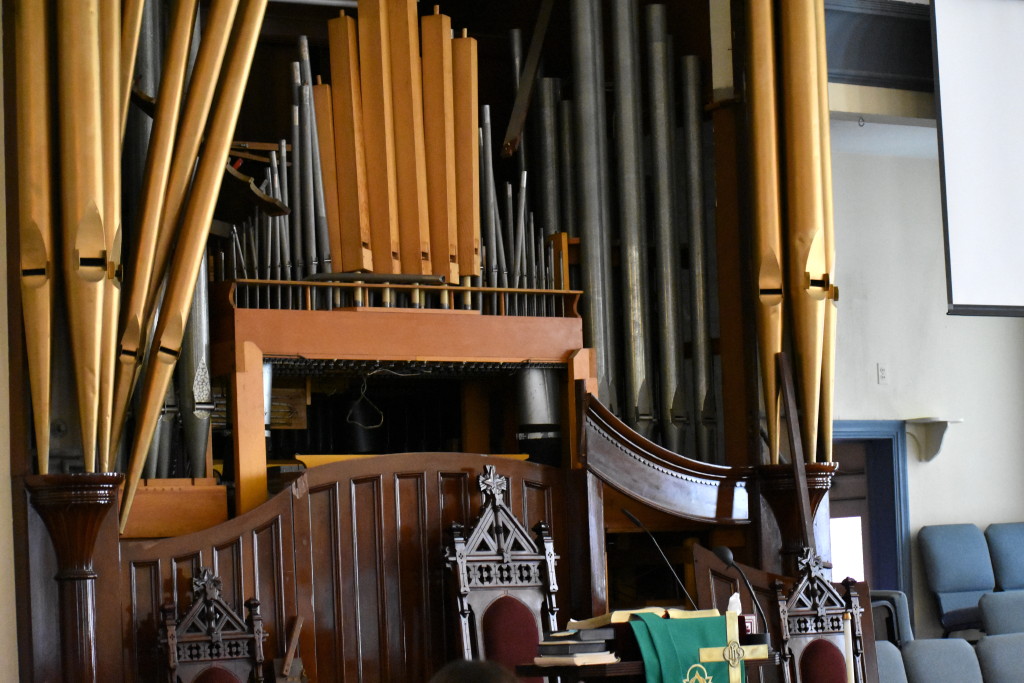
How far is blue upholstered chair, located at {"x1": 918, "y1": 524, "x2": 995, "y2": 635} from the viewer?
8.65 m

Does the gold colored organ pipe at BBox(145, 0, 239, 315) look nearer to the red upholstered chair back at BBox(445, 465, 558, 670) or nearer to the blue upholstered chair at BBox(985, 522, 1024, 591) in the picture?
the red upholstered chair back at BBox(445, 465, 558, 670)

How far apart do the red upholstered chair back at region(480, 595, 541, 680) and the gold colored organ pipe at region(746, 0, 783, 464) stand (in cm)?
168

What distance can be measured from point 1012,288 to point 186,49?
4.53m

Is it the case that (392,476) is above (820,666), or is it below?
above

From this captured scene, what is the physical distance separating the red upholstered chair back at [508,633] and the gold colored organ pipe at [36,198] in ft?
6.40

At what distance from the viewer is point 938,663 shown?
6.48m

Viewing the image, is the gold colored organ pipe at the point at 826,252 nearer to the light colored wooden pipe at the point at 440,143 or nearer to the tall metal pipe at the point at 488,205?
the tall metal pipe at the point at 488,205

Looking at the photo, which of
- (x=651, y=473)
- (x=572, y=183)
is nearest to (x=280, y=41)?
(x=572, y=183)

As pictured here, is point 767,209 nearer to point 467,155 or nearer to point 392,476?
point 467,155

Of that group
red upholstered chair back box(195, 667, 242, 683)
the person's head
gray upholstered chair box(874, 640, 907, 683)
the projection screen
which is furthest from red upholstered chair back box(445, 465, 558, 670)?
the person's head

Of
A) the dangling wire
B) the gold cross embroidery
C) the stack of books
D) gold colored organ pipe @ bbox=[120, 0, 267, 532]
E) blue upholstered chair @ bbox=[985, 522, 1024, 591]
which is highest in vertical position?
gold colored organ pipe @ bbox=[120, 0, 267, 532]

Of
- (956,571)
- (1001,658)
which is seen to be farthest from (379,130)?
(956,571)

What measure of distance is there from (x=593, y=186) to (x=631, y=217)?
0.86 ft

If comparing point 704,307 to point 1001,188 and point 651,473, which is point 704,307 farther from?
point 1001,188
